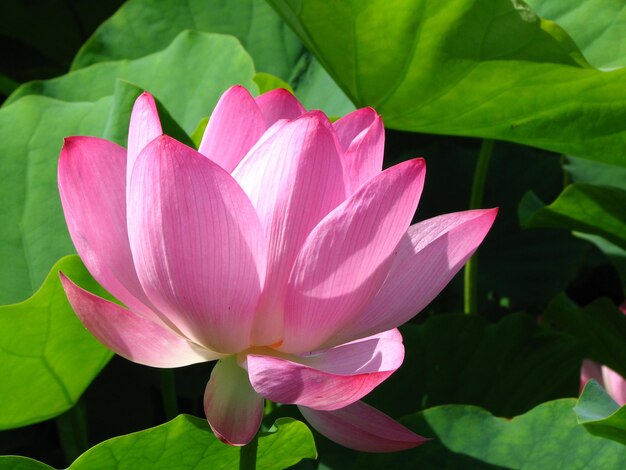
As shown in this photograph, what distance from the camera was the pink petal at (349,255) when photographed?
1.78ft

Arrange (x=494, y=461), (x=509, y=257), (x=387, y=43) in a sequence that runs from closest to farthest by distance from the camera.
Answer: (x=494, y=461) < (x=387, y=43) < (x=509, y=257)

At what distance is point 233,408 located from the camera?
0.57 m

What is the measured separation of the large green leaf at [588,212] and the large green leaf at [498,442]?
263 mm

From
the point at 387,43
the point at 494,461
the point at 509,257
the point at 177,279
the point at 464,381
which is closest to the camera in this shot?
the point at 177,279

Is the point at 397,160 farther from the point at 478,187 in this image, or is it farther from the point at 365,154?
the point at 365,154

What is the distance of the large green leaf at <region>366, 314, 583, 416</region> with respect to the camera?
104 centimetres

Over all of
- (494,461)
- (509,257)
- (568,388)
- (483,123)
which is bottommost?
(509,257)

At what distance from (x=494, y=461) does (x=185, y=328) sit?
1.22 feet

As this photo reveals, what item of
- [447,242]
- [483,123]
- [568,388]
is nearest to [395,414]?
[568,388]

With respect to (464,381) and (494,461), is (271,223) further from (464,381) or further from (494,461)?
(464,381)

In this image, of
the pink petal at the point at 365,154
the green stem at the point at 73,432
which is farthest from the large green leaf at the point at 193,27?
the pink petal at the point at 365,154

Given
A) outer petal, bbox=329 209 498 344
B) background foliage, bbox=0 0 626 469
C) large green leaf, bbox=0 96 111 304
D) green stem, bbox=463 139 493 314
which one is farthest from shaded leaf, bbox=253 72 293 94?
outer petal, bbox=329 209 498 344

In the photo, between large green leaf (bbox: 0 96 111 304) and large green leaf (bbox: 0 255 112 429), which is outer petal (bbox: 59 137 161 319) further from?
large green leaf (bbox: 0 96 111 304)

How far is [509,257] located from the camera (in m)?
1.59
